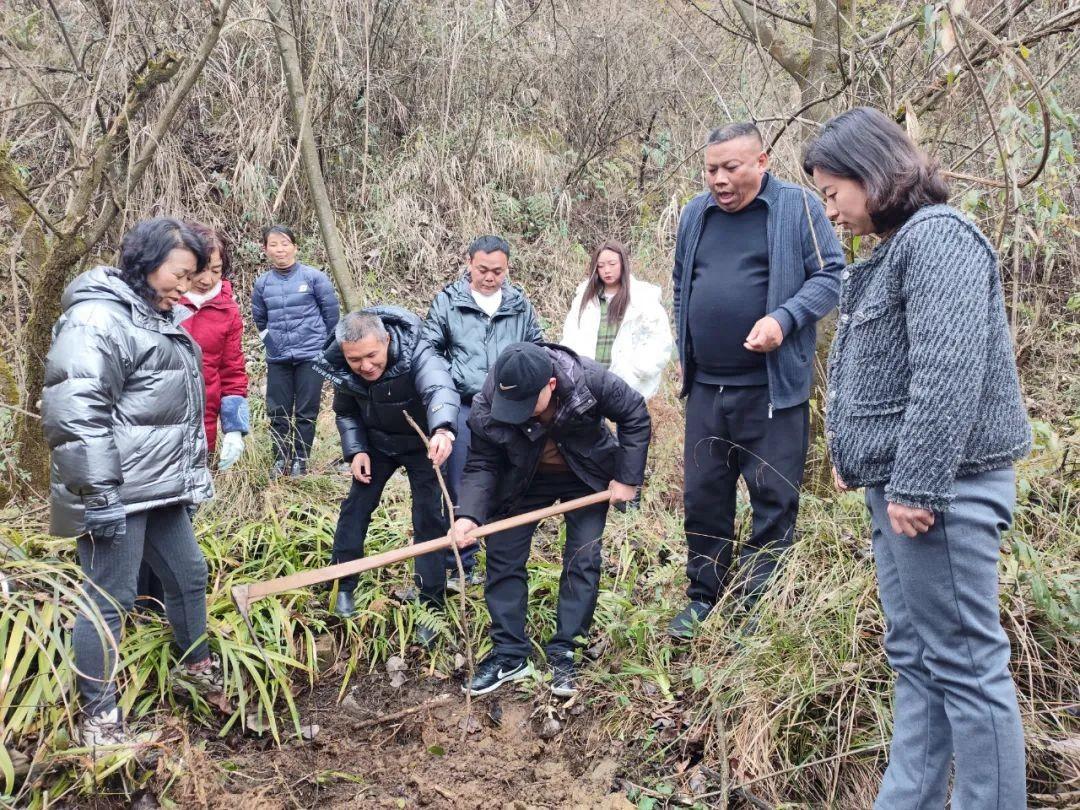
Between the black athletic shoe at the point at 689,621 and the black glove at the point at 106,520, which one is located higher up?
the black glove at the point at 106,520

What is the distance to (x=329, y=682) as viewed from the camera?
146 inches

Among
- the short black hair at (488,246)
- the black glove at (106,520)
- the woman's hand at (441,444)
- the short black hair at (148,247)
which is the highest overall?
the short black hair at (488,246)

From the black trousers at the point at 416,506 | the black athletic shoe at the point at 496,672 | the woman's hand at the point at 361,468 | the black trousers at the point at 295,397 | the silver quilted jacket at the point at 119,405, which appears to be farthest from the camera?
the black trousers at the point at 295,397

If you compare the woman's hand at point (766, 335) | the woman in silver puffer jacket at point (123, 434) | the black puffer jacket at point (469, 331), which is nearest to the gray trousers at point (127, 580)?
the woman in silver puffer jacket at point (123, 434)

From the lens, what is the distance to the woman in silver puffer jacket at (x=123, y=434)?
2.71 metres

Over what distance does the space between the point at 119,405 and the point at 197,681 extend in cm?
125

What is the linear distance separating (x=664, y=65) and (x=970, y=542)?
9.63 meters

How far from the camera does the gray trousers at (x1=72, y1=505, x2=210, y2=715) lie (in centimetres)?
287

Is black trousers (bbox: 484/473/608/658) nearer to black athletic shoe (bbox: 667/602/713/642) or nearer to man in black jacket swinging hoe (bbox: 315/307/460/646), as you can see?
black athletic shoe (bbox: 667/602/713/642)

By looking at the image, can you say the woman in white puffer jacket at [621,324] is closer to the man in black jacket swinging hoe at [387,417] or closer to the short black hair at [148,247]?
the man in black jacket swinging hoe at [387,417]

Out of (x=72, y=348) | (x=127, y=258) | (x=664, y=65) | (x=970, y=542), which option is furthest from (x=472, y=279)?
(x=664, y=65)

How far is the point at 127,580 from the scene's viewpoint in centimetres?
294

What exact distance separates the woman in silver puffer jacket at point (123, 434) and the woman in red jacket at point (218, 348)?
150cm

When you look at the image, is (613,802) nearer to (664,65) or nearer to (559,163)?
(559,163)
